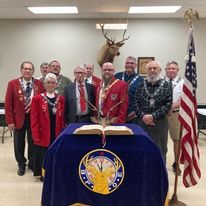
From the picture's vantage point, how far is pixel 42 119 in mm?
3562

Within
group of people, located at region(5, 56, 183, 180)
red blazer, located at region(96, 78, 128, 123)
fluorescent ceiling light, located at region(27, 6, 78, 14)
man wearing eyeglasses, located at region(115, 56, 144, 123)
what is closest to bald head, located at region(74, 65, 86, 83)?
group of people, located at region(5, 56, 183, 180)

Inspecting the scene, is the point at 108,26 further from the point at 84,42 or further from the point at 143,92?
the point at 143,92

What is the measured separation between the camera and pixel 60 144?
234cm

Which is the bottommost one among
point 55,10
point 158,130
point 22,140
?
point 22,140

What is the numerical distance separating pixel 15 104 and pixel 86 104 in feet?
3.37

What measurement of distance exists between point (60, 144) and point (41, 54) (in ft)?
18.1

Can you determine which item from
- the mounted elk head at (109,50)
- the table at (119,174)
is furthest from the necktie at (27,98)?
the mounted elk head at (109,50)

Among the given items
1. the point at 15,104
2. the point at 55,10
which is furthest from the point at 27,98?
the point at 55,10

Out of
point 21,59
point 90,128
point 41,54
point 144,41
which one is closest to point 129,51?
point 144,41

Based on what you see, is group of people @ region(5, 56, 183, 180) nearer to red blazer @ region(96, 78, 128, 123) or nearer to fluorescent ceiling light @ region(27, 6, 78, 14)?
red blazer @ region(96, 78, 128, 123)

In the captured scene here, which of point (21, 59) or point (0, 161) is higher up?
point (21, 59)

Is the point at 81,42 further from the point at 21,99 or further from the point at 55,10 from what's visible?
the point at 21,99

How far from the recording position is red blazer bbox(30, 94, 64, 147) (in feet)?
11.6

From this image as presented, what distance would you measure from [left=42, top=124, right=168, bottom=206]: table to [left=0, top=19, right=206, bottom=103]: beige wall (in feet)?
17.1
